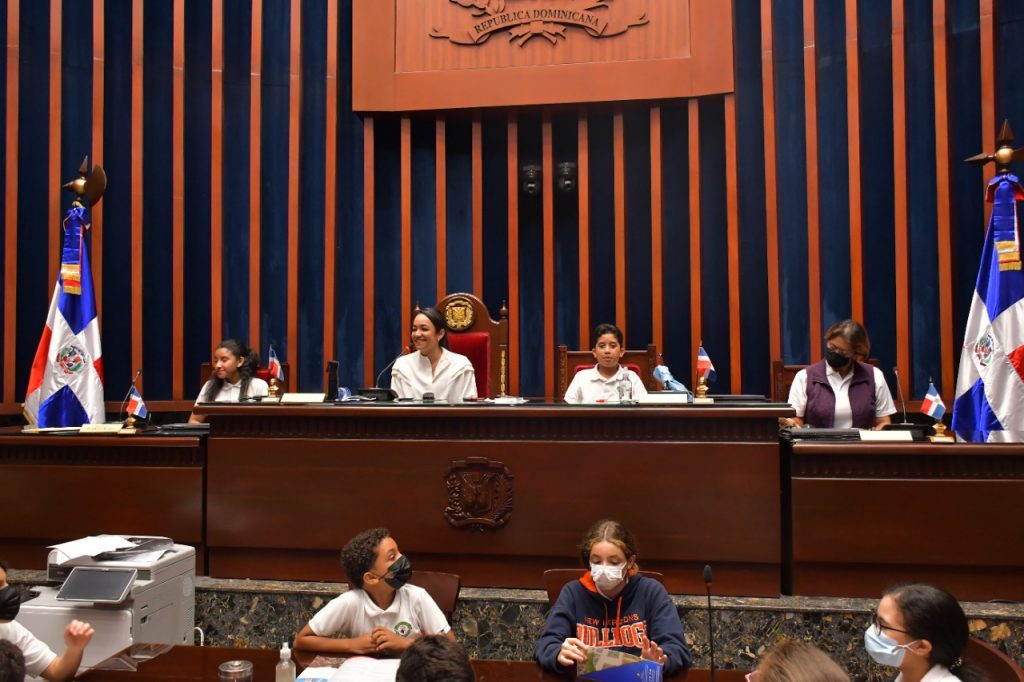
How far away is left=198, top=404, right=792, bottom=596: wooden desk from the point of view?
293cm

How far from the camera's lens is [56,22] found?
5484 mm

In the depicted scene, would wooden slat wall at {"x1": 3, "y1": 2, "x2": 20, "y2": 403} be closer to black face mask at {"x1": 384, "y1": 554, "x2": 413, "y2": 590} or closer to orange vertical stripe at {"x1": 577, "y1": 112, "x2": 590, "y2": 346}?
orange vertical stripe at {"x1": 577, "y1": 112, "x2": 590, "y2": 346}

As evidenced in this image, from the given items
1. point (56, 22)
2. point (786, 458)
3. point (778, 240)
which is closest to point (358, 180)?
point (56, 22)

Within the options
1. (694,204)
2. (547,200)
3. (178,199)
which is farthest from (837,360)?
(178,199)

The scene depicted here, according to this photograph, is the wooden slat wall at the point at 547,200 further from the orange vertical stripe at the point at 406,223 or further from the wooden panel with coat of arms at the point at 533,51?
the wooden panel with coat of arms at the point at 533,51

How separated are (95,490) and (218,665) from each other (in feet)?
6.32

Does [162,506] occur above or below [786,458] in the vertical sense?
below

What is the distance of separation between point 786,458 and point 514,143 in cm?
345

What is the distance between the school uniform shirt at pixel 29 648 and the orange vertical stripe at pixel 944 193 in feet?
16.0

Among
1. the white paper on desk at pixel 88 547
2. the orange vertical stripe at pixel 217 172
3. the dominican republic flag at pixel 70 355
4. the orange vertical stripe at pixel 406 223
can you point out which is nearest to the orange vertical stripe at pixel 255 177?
the orange vertical stripe at pixel 217 172

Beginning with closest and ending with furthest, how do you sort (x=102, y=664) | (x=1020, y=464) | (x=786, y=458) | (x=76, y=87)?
(x=102, y=664) < (x=1020, y=464) < (x=786, y=458) < (x=76, y=87)

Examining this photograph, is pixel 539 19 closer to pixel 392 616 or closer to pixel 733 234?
pixel 733 234

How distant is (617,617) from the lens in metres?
2.23

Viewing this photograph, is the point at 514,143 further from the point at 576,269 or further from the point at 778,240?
the point at 778,240
